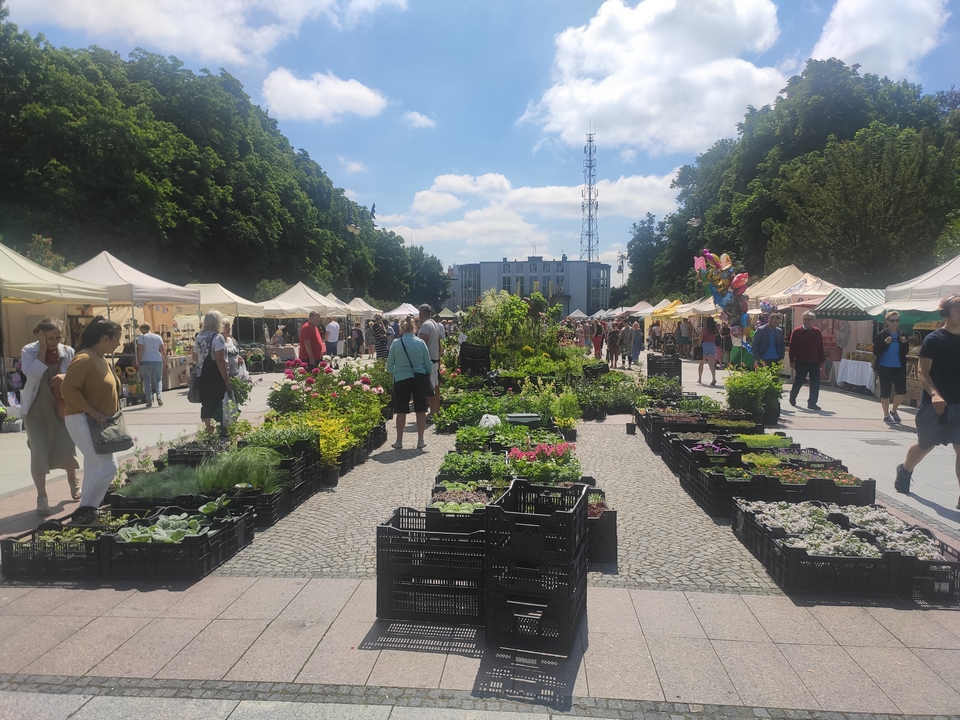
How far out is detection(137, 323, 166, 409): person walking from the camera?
12902mm

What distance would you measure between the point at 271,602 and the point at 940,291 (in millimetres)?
12064

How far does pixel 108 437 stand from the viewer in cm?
507

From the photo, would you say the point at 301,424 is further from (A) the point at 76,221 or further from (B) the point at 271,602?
(A) the point at 76,221

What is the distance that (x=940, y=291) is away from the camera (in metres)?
11.0

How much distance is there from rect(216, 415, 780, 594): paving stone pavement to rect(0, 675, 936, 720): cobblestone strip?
1.32 meters

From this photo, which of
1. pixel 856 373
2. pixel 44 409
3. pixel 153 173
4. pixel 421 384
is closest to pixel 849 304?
pixel 856 373

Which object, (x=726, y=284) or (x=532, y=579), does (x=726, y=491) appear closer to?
(x=532, y=579)

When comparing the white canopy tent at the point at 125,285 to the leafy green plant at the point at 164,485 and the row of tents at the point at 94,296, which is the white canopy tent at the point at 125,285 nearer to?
the row of tents at the point at 94,296

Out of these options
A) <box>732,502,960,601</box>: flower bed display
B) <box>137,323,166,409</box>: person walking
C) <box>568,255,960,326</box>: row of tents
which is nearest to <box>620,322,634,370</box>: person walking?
<box>568,255,960,326</box>: row of tents

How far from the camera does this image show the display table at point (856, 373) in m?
14.7

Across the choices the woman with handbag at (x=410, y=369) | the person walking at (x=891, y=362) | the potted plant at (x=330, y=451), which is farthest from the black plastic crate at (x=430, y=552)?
the person walking at (x=891, y=362)

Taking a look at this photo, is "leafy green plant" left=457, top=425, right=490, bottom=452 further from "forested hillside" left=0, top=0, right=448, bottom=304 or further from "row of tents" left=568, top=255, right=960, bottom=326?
"forested hillside" left=0, top=0, right=448, bottom=304

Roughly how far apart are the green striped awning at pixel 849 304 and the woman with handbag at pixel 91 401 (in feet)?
47.8

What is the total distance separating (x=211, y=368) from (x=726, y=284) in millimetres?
15163
